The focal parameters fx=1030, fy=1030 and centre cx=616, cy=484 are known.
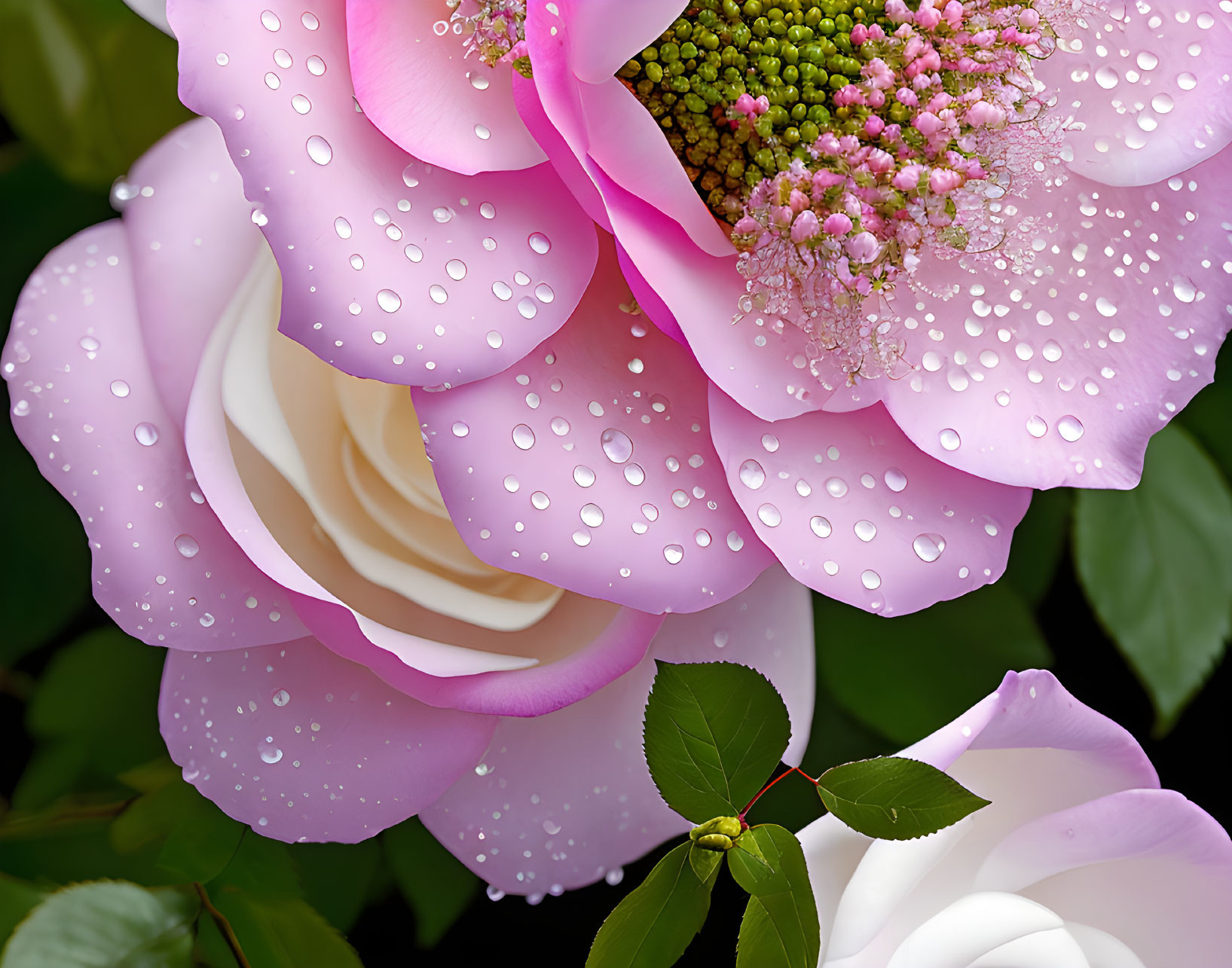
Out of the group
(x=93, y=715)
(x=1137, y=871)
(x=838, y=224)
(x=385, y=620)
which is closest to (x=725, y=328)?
(x=838, y=224)

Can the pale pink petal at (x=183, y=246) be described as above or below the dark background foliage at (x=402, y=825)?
above

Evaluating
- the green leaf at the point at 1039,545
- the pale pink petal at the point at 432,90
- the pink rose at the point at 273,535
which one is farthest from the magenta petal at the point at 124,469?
the green leaf at the point at 1039,545

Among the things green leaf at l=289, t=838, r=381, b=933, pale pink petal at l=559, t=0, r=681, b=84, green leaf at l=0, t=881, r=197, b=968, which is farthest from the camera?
green leaf at l=289, t=838, r=381, b=933

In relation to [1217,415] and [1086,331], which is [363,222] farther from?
[1217,415]

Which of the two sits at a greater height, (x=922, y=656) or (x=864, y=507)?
(x=864, y=507)

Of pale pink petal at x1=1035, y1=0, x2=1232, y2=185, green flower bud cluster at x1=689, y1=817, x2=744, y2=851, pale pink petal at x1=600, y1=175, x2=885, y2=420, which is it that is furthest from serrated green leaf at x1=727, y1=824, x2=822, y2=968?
pale pink petal at x1=1035, y1=0, x2=1232, y2=185

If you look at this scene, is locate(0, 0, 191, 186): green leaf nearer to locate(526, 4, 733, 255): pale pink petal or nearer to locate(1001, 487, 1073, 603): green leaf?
locate(526, 4, 733, 255): pale pink petal

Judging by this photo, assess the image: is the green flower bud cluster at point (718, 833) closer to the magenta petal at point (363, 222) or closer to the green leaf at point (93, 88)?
the magenta petal at point (363, 222)
